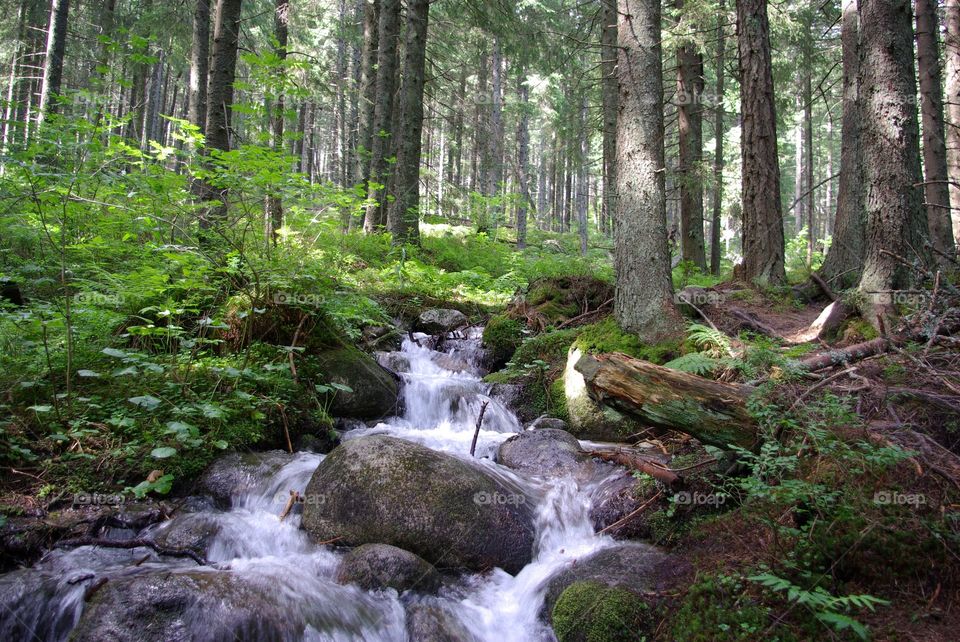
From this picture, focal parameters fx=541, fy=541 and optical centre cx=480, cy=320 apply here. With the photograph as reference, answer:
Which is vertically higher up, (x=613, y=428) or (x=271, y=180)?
(x=271, y=180)

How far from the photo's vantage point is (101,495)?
430 centimetres

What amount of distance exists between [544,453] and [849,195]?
27.9 feet

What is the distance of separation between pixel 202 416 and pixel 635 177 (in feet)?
18.1

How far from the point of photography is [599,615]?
10.9ft

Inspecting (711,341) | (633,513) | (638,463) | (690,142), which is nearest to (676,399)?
(638,463)

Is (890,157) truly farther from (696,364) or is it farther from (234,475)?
(234,475)

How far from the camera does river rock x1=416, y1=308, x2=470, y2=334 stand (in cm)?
985

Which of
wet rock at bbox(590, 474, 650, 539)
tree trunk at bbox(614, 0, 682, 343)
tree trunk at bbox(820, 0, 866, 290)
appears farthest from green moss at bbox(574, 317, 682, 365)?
tree trunk at bbox(820, 0, 866, 290)

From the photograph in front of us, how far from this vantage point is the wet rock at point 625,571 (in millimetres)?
3516

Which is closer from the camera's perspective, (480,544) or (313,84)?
(480,544)

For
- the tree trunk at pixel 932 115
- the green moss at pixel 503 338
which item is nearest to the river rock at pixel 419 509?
the green moss at pixel 503 338

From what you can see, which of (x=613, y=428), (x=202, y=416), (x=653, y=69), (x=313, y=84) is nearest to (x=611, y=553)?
(x=613, y=428)

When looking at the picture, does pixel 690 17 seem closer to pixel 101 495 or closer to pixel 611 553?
pixel 611 553

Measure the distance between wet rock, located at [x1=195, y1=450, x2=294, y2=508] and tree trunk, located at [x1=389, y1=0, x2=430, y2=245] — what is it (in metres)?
8.18
